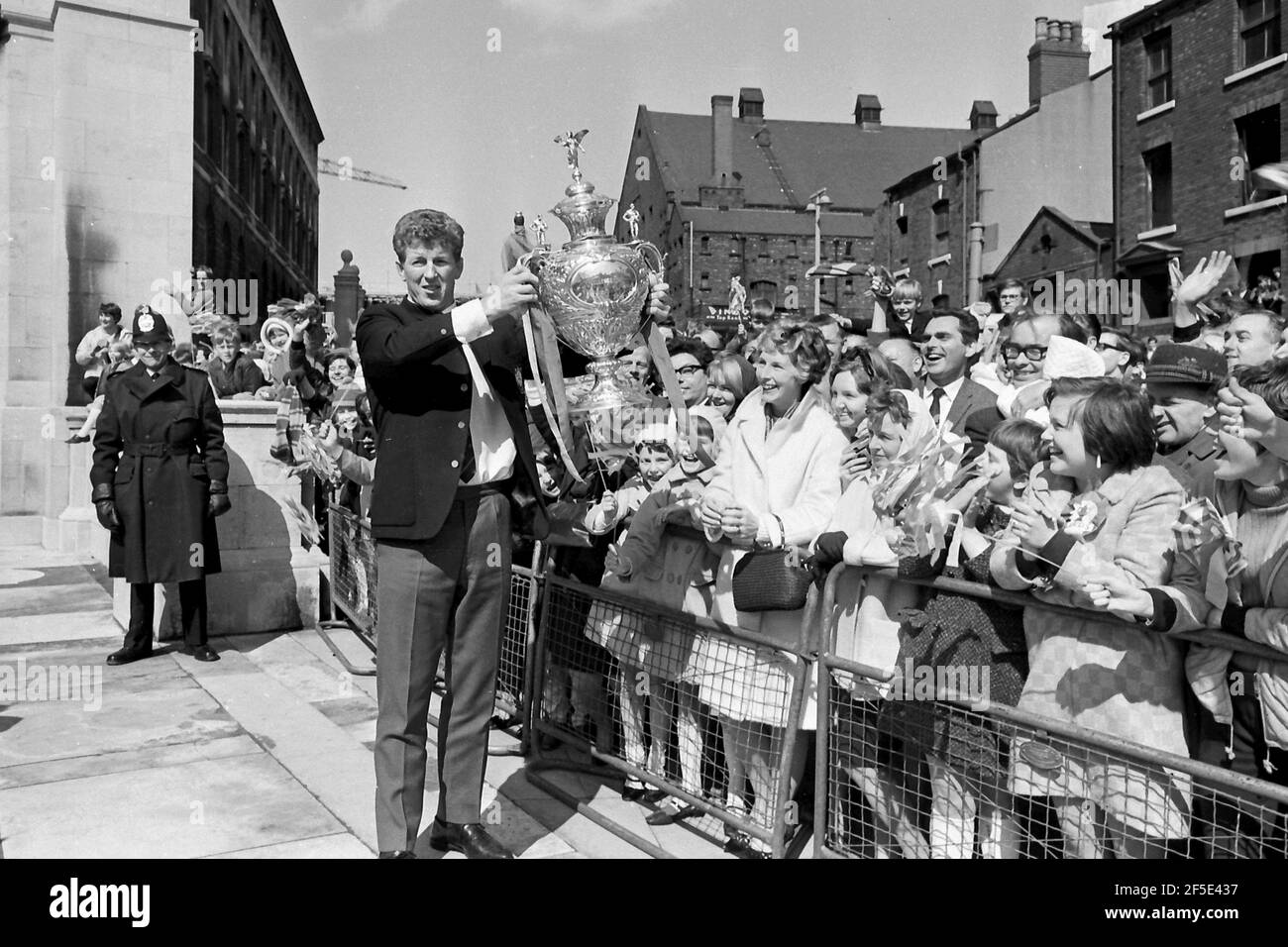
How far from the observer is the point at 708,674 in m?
4.11

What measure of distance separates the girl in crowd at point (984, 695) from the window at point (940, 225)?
30.3 m

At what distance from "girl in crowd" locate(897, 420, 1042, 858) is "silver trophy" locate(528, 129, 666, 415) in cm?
120

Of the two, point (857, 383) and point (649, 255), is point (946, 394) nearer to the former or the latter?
point (857, 383)

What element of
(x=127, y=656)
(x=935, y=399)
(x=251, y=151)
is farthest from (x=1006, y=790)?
(x=251, y=151)

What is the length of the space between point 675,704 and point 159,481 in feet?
13.5

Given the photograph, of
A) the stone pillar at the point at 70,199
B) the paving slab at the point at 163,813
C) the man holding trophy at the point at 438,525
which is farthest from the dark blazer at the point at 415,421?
the stone pillar at the point at 70,199

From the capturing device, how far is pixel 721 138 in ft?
197

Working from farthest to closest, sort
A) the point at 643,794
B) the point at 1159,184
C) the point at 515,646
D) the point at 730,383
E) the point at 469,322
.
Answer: the point at 1159,184
the point at 730,383
the point at 515,646
the point at 643,794
the point at 469,322

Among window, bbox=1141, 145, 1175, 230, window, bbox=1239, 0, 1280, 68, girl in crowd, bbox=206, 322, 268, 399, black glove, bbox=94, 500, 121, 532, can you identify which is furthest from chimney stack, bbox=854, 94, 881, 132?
black glove, bbox=94, 500, 121, 532

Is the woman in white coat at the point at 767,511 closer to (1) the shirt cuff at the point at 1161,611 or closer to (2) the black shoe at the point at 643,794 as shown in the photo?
(2) the black shoe at the point at 643,794

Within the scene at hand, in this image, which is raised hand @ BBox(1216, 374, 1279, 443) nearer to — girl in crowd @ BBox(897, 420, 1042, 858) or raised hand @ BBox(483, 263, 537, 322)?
girl in crowd @ BBox(897, 420, 1042, 858)

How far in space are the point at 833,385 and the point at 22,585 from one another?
317 inches

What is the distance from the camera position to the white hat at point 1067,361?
4910 mm
